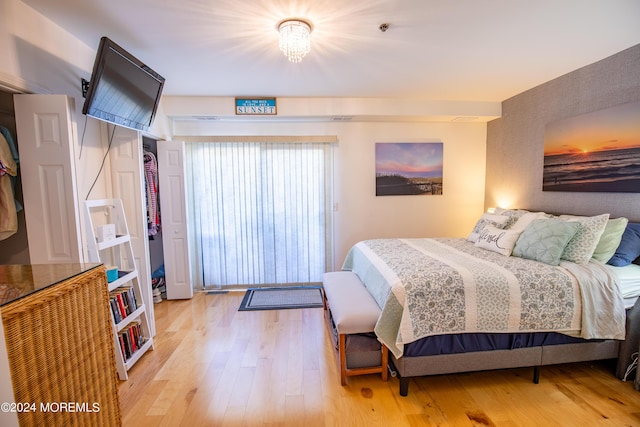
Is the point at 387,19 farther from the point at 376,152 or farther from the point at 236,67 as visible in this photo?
the point at 376,152

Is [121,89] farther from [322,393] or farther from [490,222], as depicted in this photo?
[490,222]

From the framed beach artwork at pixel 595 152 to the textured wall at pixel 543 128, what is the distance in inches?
3.1

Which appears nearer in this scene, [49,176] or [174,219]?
[49,176]

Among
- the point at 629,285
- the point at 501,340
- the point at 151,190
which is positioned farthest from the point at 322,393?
the point at 151,190

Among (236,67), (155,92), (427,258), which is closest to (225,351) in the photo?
(427,258)

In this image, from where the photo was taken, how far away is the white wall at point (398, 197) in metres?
3.79

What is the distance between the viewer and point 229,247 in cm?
374

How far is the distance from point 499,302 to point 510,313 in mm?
108

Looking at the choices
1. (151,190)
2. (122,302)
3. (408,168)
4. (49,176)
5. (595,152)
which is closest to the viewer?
(49,176)

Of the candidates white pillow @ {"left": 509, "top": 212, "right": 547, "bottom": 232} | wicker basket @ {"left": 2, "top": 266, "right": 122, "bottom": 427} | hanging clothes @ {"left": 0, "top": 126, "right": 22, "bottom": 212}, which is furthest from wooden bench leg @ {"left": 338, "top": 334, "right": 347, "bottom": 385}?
hanging clothes @ {"left": 0, "top": 126, "right": 22, "bottom": 212}

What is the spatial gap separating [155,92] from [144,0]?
899mm

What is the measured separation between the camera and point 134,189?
8.52ft

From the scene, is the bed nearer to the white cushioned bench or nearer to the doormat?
the white cushioned bench

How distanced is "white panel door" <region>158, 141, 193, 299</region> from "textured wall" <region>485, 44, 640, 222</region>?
4.22 m
